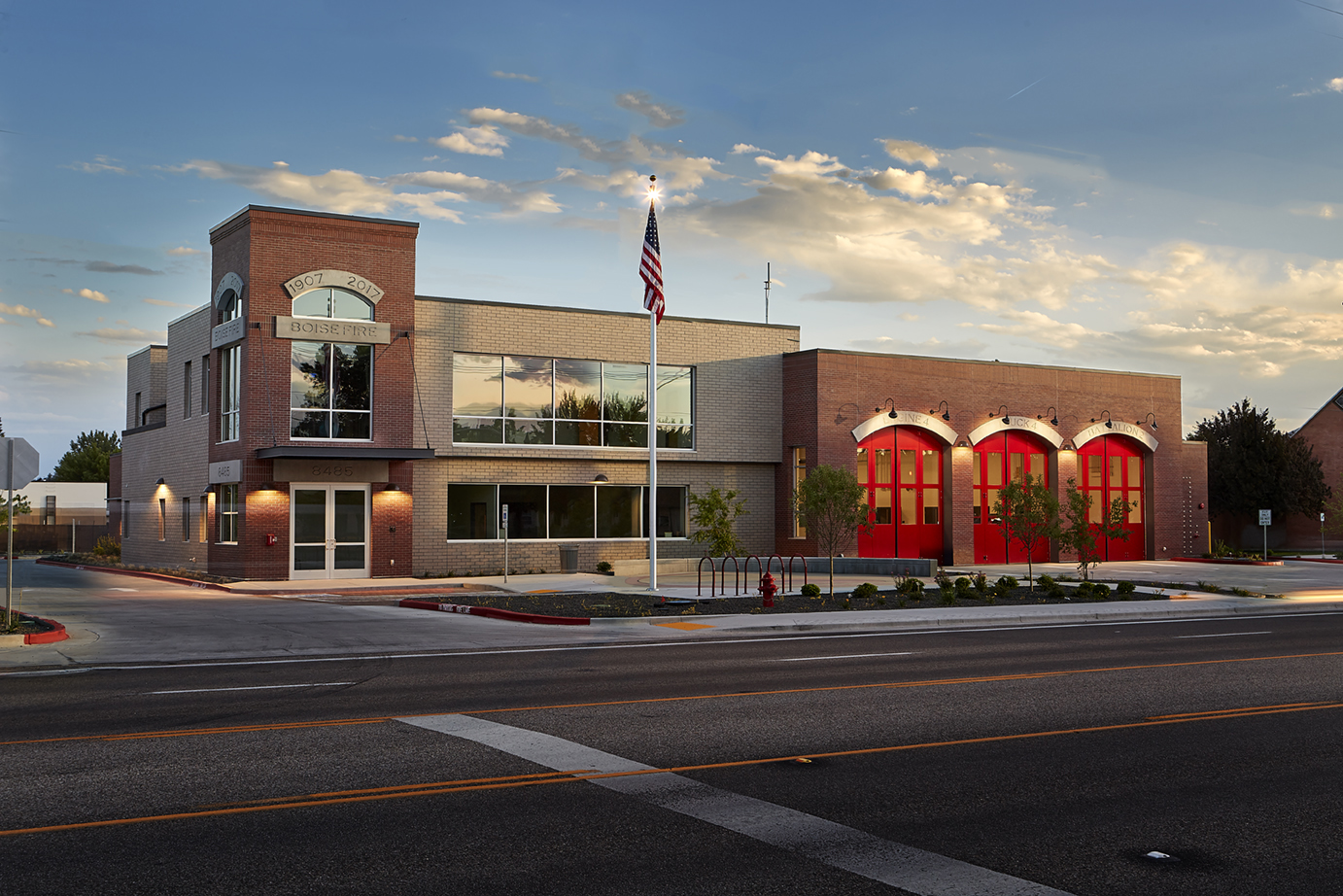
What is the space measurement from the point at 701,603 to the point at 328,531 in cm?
1206

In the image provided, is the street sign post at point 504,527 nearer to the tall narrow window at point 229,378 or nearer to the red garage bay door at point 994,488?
the tall narrow window at point 229,378

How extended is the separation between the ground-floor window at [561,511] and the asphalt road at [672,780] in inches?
743

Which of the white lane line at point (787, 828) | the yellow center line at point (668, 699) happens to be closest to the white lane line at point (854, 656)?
the yellow center line at point (668, 699)

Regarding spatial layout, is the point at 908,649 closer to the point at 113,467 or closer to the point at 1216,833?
the point at 1216,833

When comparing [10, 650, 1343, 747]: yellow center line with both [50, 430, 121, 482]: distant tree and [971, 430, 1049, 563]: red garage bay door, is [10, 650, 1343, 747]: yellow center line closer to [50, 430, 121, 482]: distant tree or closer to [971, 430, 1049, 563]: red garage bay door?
[971, 430, 1049, 563]: red garage bay door

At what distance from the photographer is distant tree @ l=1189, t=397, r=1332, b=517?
53.6 meters

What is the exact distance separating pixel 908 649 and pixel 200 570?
78.6 ft

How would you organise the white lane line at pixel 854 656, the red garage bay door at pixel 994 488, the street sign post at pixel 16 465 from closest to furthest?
the white lane line at pixel 854 656 → the street sign post at pixel 16 465 → the red garage bay door at pixel 994 488

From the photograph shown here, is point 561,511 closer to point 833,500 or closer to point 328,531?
point 328,531

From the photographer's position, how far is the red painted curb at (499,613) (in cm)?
2038

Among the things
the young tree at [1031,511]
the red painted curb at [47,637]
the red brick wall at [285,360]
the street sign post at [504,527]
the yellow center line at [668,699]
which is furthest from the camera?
the red brick wall at [285,360]

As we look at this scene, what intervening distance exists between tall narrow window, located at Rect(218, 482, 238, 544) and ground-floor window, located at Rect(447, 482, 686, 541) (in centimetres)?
571

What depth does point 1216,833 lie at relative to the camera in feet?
22.6

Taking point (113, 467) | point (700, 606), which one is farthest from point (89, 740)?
point (113, 467)
